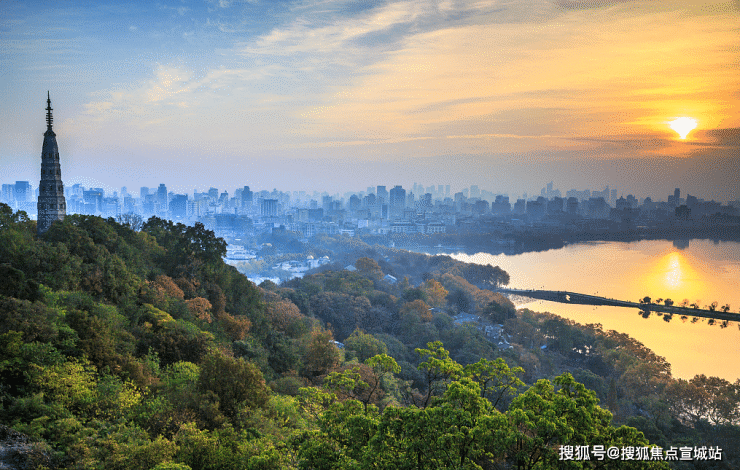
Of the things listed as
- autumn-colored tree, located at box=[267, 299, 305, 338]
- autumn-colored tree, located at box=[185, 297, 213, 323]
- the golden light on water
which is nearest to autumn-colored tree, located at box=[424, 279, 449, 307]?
autumn-colored tree, located at box=[267, 299, 305, 338]

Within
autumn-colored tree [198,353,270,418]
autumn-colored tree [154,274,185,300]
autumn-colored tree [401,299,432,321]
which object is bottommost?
autumn-colored tree [401,299,432,321]

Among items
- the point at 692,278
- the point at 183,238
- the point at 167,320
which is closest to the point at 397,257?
the point at 692,278

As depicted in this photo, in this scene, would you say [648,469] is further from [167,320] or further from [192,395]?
[167,320]

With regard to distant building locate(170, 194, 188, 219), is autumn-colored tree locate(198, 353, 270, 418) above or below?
below

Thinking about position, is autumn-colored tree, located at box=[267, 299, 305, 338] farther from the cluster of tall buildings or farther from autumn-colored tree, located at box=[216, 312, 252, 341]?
the cluster of tall buildings

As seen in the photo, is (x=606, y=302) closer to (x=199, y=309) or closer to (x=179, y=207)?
(x=199, y=309)

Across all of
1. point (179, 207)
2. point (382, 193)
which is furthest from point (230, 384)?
point (382, 193)
